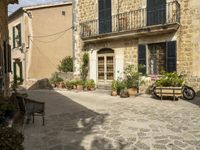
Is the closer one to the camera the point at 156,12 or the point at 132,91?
the point at 132,91

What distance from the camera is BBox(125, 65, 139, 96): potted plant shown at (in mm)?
A: 12961

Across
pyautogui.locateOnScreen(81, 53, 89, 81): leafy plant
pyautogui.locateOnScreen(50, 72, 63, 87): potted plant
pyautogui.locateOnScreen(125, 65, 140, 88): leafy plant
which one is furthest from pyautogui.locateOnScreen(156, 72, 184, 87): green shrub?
pyautogui.locateOnScreen(50, 72, 63, 87): potted plant

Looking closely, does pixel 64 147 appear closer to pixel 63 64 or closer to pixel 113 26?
pixel 113 26

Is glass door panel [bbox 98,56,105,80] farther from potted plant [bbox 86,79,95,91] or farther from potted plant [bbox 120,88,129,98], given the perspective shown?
potted plant [bbox 120,88,129,98]

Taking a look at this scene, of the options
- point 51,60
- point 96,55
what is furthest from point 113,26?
point 51,60

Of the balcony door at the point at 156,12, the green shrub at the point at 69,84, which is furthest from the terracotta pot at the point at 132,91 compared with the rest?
the green shrub at the point at 69,84

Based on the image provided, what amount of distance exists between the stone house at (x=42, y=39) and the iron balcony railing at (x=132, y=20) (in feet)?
13.0

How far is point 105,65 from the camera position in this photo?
52.4 ft

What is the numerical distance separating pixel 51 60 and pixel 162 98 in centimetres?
1072

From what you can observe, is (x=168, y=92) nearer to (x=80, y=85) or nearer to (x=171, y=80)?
(x=171, y=80)

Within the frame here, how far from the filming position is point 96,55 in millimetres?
16422

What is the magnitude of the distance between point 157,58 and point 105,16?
4243 mm

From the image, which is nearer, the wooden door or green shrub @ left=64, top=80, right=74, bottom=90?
the wooden door

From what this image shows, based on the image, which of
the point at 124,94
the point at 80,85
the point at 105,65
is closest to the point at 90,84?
the point at 80,85
